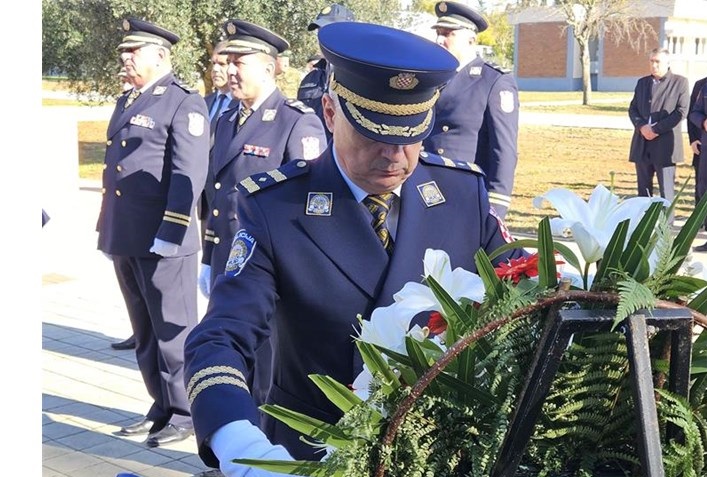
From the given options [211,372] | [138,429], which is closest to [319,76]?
[138,429]

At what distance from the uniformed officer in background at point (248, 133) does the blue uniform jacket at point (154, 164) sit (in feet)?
0.39

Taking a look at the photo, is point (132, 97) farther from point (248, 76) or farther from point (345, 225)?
point (345, 225)

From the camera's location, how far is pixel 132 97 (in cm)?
530

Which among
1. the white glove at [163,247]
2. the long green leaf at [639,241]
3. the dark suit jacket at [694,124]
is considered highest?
the long green leaf at [639,241]

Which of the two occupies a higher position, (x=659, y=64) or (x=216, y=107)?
(x=659, y=64)

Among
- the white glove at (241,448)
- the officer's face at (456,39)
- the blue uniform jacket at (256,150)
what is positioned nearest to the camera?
the white glove at (241,448)

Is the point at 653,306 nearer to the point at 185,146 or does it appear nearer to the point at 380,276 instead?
the point at 380,276

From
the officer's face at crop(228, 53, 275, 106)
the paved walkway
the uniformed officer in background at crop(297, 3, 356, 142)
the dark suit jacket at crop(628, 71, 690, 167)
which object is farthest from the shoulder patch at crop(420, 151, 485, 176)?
the dark suit jacket at crop(628, 71, 690, 167)

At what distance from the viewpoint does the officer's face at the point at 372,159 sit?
6.58 feet

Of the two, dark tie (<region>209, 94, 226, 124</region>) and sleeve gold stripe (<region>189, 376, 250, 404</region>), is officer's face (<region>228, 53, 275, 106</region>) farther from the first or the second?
sleeve gold stripe (<region>189, 376, 250, 404</region>)

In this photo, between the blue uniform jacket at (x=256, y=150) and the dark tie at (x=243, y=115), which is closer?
the blue uniform jacket at (x=256, y=150)

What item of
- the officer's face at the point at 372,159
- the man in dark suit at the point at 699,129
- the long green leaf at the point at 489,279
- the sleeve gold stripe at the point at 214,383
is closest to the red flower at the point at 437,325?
the long green leaf at the point at 489,279

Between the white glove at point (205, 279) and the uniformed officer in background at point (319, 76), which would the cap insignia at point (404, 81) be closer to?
the white glove at point (205, 279)

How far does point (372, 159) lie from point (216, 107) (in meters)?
5.97
